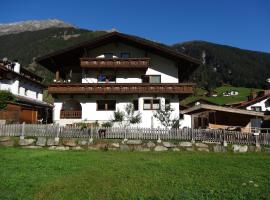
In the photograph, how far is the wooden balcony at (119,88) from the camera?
3064 centimetres

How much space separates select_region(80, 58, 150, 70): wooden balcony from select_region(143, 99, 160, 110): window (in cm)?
339

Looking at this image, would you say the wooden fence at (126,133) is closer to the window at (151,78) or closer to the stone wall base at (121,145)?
the stone wall base at (121,145)

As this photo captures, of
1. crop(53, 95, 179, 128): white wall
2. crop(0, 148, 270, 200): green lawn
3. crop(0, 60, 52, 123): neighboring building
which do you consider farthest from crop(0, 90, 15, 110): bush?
crop(0, 148, 270, 200): green lawn

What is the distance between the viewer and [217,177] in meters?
11.8

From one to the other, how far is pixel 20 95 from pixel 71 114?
478 inches

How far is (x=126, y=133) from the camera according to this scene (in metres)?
22.7

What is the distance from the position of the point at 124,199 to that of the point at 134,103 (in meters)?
23.4

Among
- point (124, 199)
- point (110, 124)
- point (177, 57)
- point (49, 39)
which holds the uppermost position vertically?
point (49, 39)

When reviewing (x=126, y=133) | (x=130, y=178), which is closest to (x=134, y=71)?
(x=126, y=133)

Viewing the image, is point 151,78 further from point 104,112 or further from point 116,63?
point 104,112

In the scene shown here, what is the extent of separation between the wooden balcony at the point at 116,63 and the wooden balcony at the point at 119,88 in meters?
2.01

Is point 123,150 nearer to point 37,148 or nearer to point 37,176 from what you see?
point 37,148

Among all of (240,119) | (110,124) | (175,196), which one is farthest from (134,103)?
(175,196)

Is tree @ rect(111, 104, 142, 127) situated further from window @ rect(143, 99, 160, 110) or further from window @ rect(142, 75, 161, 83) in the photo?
window @ rect(142, 75, 161, 83)
